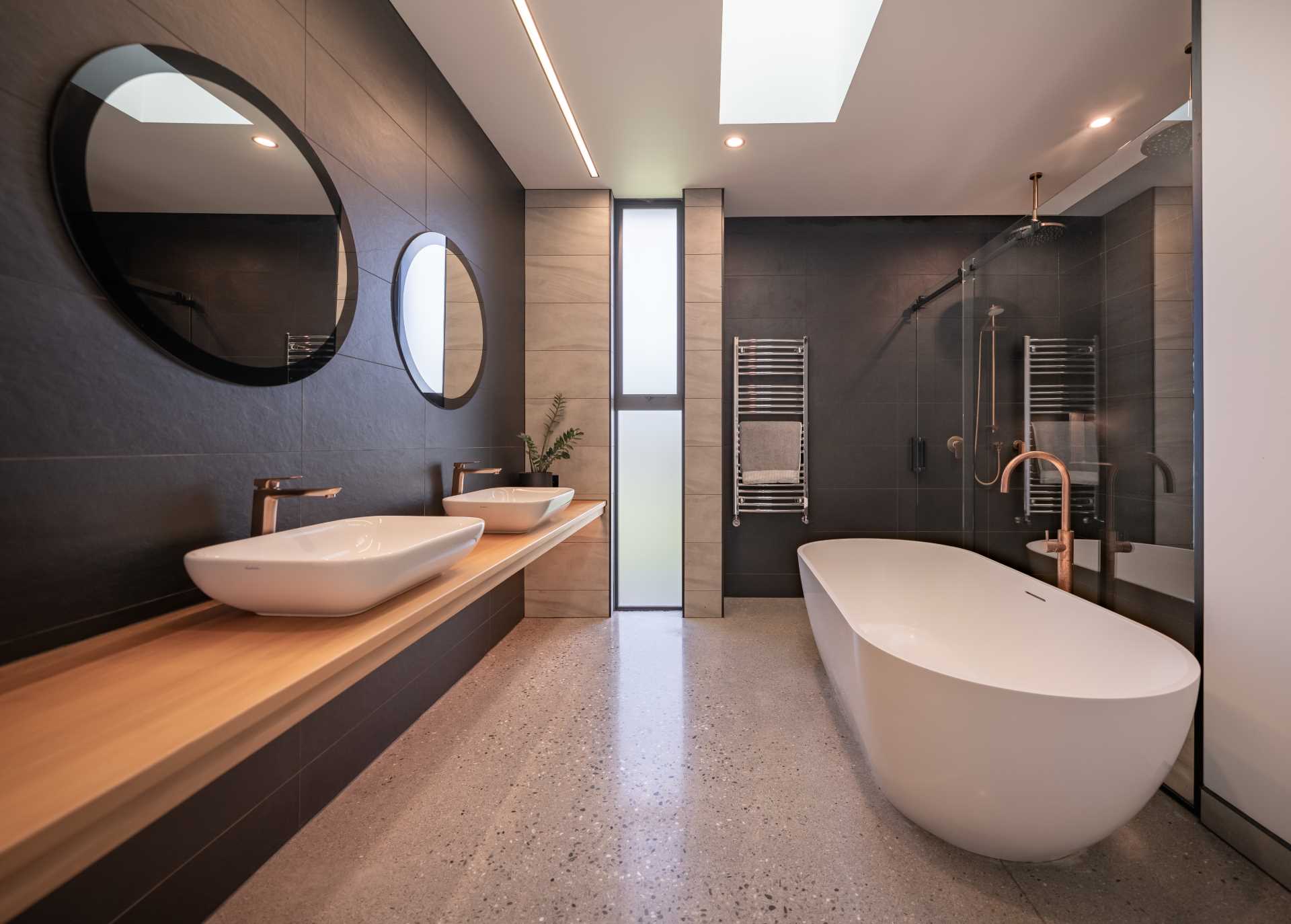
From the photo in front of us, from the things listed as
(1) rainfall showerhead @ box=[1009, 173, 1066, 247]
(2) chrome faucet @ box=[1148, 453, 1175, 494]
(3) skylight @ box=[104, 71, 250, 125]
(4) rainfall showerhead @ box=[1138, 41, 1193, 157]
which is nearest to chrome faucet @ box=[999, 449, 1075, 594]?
(2) chrome faucet @ box=[1148, 453, 1175, 494]

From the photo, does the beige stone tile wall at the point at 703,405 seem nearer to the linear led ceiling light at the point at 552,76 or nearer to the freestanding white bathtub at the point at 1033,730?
the linear led ceiling light at the point at 552,76

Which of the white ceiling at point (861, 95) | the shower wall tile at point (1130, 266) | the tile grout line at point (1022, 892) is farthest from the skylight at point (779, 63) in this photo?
the tile grout line at point (1022, 892)

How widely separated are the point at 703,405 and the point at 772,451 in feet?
1.89

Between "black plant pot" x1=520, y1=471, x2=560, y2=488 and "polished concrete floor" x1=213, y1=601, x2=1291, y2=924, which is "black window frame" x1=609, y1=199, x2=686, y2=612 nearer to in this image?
"black plant pot" x1=520, y1=471, x2=560, y2=488

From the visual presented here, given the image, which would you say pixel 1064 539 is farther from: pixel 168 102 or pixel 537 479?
pixel 168 102

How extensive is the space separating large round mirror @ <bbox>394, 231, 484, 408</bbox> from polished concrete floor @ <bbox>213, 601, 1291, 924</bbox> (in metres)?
1.36

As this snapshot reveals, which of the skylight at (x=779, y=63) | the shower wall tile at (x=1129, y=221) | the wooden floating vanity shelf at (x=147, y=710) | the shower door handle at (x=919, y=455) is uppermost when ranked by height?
the skylight at (x=779, y=63)

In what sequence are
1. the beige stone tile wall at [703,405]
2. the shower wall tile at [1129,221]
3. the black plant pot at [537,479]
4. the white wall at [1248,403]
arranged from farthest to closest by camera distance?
the beige stone tile wall at [703,405] → the black plant pot at [537,479] → the shower wall tile at [1129,221] → the white wall at [1248,403]

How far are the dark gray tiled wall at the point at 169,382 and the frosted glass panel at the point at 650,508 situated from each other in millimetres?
1543

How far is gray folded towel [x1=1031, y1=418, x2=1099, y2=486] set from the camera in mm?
2020

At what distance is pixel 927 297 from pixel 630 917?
3.44m

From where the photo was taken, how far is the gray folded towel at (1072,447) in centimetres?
202

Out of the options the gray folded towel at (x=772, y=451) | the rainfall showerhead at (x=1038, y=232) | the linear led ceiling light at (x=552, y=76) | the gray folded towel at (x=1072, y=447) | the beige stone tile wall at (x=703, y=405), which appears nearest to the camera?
the linear led ceiling light at (x=552, y=76)

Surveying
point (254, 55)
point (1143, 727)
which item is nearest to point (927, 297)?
point (1143, 727)
